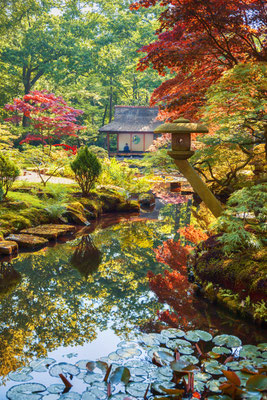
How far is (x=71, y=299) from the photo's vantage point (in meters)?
4.39

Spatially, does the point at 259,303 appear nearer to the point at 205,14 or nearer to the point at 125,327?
the point at 125,327

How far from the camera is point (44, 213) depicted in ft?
27.6

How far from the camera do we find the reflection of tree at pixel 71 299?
3.51 m

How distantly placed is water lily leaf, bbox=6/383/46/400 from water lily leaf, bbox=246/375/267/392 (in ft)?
4.68

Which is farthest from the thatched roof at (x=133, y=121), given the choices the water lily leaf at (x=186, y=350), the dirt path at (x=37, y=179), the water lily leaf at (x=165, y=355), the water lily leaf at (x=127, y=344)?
the water lily leaf at (x=165, y=355)

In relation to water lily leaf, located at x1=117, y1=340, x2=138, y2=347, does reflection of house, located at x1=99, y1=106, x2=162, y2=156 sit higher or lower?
higher

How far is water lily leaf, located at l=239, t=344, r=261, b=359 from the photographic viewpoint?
10.1 ft

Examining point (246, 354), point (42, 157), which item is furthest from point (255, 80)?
point (42, 157)

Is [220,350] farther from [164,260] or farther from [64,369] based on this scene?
[164,260]

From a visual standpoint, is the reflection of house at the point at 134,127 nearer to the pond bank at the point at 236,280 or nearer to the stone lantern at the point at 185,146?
the stone lantern at the point at 185,146

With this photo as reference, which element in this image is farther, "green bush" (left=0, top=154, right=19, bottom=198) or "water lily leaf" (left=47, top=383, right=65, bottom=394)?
"green bush" (left=0, top=154, right=19, bottom=198)

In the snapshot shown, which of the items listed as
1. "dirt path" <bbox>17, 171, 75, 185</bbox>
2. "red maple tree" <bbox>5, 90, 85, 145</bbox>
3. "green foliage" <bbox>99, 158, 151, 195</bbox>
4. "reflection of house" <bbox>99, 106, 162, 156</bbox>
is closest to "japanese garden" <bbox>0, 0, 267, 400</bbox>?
"green foliage" <bbox>99, 158, 151, 195</bbox>

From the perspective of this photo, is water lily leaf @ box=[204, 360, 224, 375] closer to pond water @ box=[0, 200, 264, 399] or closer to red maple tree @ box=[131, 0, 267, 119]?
pond water @ box=[0, 200, 264, 399]

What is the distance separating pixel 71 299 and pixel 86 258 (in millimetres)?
1732
